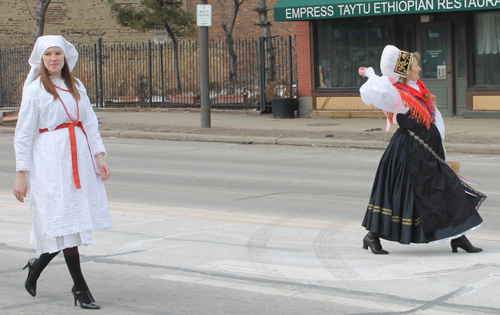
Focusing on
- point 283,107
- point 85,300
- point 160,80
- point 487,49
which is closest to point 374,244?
point 85,300

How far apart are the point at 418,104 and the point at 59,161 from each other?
9.37 ft

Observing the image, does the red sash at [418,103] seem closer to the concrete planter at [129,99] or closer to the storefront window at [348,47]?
the storefront window at [348,47]

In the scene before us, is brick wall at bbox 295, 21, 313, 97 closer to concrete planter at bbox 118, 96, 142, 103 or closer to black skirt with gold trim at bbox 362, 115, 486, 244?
concrete planter at bbox 118, 96, 142, 103

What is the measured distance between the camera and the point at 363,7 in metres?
18.3

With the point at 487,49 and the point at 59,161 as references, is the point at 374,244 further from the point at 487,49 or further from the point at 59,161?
the point at 487,49

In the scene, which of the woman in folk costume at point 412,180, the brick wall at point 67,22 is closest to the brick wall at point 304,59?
the woman in folk costume at point 412,180

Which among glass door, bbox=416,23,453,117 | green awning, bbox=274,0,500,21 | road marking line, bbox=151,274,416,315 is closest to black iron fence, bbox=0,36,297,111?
green awning, bbox=274,0,500,21

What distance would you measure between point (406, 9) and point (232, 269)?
1364 centimetres

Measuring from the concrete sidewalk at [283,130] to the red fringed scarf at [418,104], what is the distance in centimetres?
787

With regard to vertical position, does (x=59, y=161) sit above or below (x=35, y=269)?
above

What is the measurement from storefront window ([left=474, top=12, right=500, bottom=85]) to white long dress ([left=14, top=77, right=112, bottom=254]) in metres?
15.6

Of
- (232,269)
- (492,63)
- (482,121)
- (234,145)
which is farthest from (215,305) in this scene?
(492,63)

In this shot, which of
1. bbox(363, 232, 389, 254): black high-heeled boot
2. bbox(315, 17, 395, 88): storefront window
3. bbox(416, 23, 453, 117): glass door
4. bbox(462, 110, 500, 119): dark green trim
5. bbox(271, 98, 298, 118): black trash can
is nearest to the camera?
bbox(363, 232, 389, 254): black high-heeled boot

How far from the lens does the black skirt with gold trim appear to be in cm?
558
